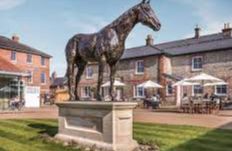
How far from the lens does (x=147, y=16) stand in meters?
8.35

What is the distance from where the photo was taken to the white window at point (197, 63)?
3173 cm

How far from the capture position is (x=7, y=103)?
2916 cm

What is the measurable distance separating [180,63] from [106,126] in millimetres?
26718

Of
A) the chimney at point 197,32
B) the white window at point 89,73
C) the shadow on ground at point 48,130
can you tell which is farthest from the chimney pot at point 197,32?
the shadow on ground at point 48,130

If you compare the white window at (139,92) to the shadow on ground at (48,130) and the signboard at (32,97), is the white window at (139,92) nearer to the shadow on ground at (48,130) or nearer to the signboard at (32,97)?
the signboard at (32,97)

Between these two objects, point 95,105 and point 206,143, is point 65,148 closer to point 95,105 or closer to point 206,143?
point 95,105

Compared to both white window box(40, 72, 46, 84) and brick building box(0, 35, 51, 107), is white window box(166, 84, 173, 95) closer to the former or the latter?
brick building box(0, 35, 51, 107)

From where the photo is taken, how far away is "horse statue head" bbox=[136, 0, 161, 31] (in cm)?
833

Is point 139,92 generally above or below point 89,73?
below

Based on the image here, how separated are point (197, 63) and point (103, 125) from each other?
83.7 ft

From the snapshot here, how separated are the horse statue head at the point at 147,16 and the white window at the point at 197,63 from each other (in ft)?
79.7

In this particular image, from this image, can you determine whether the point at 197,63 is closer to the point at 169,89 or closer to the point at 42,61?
the point at 169,89

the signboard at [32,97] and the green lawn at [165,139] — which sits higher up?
the signboard at [32,97]

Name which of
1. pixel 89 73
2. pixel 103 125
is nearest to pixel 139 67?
pixel 89 73
